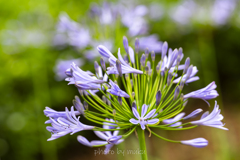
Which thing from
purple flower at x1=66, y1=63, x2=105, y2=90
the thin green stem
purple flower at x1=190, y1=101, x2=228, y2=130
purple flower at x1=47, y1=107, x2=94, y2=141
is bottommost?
the thin green stem

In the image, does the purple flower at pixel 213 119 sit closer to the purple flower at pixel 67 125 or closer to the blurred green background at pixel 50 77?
the purple flower at pixel 67 125

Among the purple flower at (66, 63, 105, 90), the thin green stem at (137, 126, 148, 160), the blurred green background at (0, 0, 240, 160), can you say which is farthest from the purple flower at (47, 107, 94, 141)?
the blurred green background at (0, 0, 240, 160)

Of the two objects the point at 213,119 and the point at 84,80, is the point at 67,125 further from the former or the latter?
the point at 213,119

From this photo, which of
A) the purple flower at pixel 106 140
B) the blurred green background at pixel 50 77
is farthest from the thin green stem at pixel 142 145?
the blurred green background at pixel 50 77

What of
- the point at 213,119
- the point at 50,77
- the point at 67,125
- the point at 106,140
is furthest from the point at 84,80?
the point at 50,77

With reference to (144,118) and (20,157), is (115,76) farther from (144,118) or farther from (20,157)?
(20,157)

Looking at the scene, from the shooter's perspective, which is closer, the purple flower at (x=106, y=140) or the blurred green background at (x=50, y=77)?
the purple flower at (x=106, y=140)

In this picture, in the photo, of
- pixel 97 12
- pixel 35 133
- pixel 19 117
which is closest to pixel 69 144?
pixel 35 133

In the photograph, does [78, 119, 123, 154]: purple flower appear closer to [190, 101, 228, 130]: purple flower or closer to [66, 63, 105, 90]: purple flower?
[66, 63, 105, 90]: purple flower

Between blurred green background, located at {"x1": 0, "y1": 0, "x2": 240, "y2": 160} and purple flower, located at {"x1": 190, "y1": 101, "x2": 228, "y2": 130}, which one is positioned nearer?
purple flower, located at {"x1": 190, "y1": 101, "x2": 228, "y2": 130}
